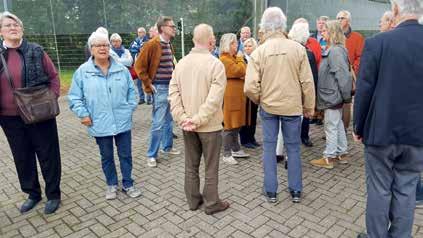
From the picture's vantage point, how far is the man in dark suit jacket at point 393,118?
2396 millimetres

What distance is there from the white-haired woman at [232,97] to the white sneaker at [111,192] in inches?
64.6

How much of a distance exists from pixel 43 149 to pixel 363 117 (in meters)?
3.05

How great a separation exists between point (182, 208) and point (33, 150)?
168 centimetres

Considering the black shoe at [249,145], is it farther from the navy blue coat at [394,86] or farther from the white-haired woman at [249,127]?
the navy blue coat at [394,86]

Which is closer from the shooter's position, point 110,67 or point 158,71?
point 110,67

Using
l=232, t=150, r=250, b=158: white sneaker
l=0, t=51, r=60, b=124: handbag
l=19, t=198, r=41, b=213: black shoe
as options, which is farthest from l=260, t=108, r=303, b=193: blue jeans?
l=19, t=198, r=41, b=213: black shoe

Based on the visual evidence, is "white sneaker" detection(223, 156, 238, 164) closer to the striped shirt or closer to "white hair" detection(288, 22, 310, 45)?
the striped shirt

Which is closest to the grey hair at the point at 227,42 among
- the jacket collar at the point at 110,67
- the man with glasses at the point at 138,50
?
the jacket collar at the point at 110,67

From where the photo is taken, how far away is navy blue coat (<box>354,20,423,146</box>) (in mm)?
2387

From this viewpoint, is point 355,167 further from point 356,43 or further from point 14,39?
point 14,39

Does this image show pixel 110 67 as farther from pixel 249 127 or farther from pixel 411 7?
pixel 411 7

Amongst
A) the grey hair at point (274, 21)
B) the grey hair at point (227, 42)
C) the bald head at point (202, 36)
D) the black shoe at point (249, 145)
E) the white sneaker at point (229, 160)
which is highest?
the grey hair at point (274, 21)

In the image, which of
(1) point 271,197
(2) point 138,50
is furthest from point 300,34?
(2) point 138,50

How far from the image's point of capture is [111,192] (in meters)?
3.98
